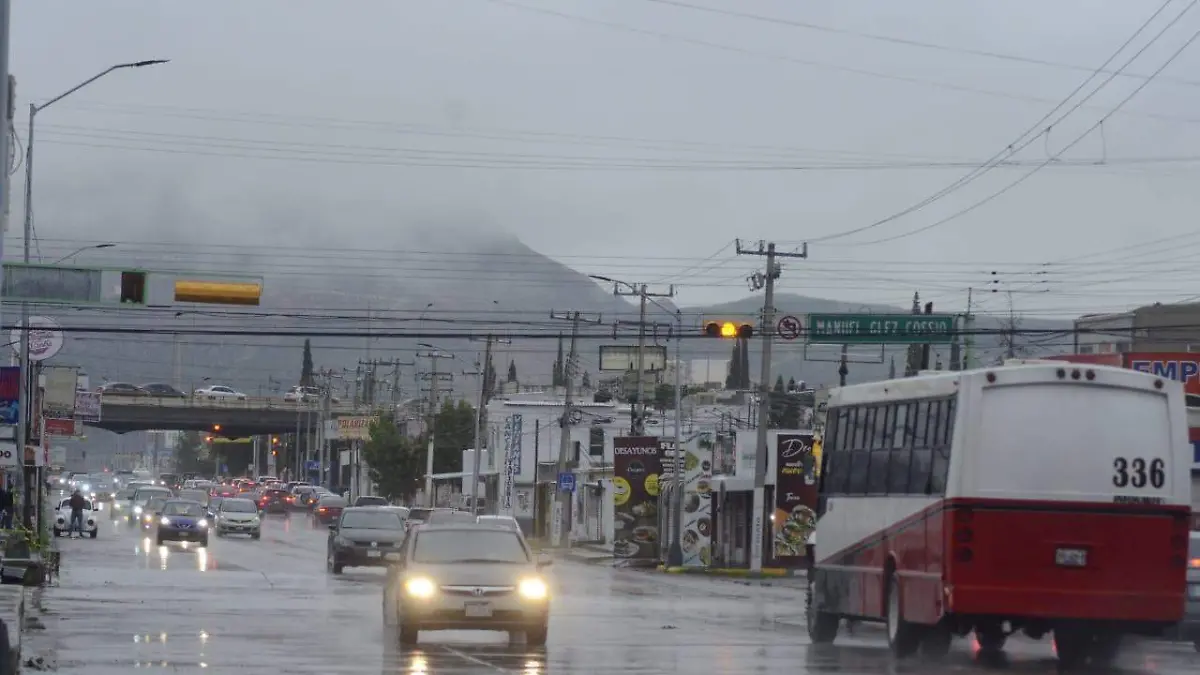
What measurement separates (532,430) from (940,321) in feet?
198

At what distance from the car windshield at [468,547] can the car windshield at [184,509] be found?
38.2 meters

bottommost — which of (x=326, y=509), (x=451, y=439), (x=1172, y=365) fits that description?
(x=326, y=509)

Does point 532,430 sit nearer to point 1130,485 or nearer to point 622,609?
point 622,609

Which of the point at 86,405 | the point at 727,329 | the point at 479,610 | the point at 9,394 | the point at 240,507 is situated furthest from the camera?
the point at 86,405

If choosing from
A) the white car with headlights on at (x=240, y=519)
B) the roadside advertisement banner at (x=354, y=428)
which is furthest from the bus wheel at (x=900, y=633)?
the roadside advertisement banner at (x=354, y=428)

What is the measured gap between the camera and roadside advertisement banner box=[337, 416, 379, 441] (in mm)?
147875

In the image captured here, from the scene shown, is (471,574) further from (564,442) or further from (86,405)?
(86,405)

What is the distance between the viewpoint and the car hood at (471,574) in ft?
75.0

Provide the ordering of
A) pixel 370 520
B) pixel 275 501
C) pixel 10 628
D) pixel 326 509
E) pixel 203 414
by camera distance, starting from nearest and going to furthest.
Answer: pixel 10 628, pixel 370 520, pixel 326 509, pixel 275 501, pixel 203 414

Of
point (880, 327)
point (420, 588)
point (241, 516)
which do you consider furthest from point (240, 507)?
point (420, 588)

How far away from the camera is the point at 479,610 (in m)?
22.7

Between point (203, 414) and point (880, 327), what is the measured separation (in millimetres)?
97970

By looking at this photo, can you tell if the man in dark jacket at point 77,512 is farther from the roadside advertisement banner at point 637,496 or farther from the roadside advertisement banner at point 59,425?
the roadside advertisement banner at point 637,496

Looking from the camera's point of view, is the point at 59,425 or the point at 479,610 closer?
the point at 479,610
